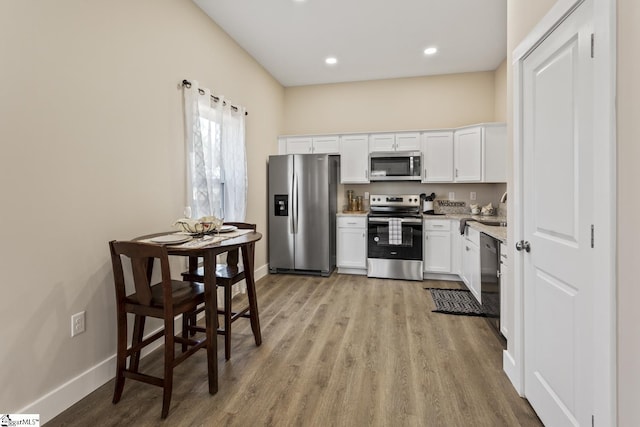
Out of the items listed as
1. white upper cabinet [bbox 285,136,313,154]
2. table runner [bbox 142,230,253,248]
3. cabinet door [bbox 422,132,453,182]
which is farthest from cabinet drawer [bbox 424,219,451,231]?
table runner [bbox 142,230,253,248]

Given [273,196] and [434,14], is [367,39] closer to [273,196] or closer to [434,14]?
[434,14]

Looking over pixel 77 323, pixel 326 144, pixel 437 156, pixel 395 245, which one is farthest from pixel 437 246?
pixel 77 323

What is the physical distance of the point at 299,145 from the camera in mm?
5051

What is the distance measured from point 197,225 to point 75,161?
811mm

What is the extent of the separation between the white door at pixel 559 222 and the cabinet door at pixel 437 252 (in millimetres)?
2452

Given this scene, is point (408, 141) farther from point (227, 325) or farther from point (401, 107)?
point (227, 325)

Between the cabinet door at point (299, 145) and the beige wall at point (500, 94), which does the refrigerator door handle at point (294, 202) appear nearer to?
the cabinet door at point (299, 145)

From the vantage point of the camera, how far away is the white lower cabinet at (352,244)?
4676mm

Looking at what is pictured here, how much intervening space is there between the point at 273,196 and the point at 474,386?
3454mm

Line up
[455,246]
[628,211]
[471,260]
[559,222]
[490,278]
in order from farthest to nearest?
[455,246]
[471,260]
[490,278]
[559,222]
[628,211]

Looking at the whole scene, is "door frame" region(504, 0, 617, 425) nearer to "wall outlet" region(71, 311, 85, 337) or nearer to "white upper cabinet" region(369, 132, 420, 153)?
"wall outlet" region(71, 311, 85, 337)

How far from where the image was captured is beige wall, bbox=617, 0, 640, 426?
1006mm

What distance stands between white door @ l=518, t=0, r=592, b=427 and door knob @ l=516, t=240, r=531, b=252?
3cm

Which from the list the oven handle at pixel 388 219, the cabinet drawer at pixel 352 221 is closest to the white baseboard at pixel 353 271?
the cabinet drawer at pixel 352 221
